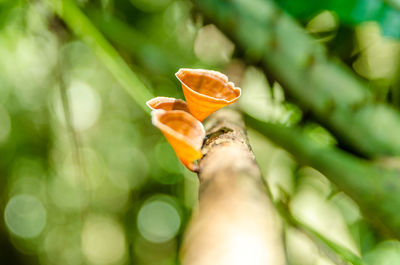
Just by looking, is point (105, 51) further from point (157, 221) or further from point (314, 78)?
point (157, 221)

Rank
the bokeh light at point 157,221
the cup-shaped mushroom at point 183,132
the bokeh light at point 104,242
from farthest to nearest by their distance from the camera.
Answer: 1. the bokeh light at point 104,242
2. the bokeh light at point 157,221
3. the cup-shaped mushroom at point 183,132

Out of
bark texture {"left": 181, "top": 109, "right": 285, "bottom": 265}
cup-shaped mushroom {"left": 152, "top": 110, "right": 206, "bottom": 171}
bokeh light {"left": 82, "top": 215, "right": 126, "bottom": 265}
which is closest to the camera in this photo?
bark texture {"left": 181, "top": 109, "right": 285, "bottom": 265}

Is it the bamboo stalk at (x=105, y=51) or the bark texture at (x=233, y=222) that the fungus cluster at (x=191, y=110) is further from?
the bamboo stalk at (x=105, y=51)

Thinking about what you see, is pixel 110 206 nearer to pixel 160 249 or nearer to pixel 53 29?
pixel 160 249

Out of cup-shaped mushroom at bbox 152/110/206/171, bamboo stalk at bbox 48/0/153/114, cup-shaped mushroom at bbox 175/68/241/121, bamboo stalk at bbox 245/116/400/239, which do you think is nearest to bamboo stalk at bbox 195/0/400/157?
bamboo stalk at bbox 245/116/400/239

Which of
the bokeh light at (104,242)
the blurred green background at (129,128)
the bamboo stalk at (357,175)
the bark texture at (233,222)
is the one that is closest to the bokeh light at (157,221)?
the blurred green background at (129,128)

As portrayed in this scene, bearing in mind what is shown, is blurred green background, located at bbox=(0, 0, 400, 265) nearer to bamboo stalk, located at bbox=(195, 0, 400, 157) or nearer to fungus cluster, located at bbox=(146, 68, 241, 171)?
bamboo stalk, located at bbox=(195, 0, 400, 157)

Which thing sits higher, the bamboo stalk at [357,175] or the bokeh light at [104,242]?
the bamboo stalk at [357,175]

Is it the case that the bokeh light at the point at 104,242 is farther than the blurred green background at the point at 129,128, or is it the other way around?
the bokeh light at the point at 104,242
